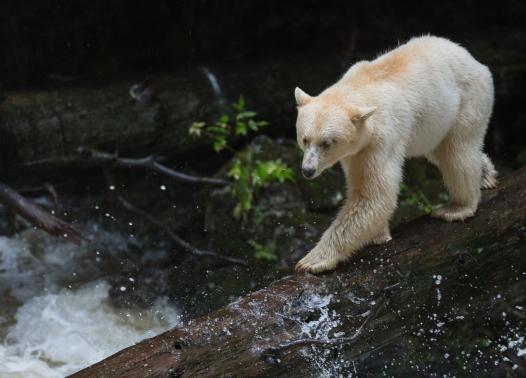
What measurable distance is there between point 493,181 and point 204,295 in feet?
9.29

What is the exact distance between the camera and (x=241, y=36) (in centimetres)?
826

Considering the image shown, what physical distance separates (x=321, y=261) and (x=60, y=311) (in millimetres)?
3214

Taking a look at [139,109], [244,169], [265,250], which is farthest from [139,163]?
[265,250]

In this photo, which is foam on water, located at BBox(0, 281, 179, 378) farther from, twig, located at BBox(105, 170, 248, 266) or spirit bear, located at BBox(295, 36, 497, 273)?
spirit bear, located at BBox(295, 36, 497, 273)

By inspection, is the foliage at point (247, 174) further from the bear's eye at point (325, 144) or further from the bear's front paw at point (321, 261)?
the bear's eye at point (325, 144)

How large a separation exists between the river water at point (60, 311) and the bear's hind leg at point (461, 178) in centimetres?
281

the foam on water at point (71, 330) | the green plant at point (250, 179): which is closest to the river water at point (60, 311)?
the foam on water at point (71, 330)

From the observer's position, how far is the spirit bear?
13.7 feet

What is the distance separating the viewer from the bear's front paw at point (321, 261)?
14.7ft

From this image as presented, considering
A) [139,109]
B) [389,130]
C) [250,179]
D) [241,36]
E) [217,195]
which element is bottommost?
[217,195]

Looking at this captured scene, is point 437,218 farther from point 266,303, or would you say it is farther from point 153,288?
point 153,288

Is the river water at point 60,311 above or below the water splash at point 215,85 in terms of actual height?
below

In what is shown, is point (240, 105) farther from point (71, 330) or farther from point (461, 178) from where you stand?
point (461, 178)

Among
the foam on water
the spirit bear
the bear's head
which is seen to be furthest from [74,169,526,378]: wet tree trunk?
the foam on water
